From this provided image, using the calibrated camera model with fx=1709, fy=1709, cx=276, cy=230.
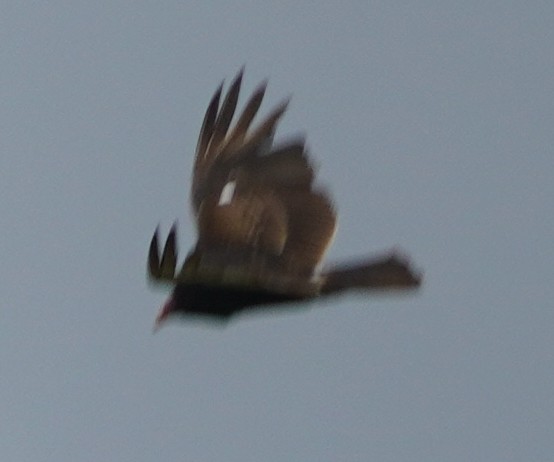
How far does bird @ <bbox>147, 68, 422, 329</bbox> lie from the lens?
12.1 meters

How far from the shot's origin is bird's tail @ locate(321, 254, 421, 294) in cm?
1241

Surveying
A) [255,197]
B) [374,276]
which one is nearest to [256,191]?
[255,197]

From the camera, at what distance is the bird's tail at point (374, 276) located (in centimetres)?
1241

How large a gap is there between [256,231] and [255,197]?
498 mm

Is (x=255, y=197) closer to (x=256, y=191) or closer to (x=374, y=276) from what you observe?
(x=256, y=191)

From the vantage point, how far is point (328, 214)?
13000 mm

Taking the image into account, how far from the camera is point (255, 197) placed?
1327 cm

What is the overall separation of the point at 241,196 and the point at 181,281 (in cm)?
187

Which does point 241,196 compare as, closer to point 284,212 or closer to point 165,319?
point 284,212

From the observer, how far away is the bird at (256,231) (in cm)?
1211

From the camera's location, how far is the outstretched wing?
41.2ft

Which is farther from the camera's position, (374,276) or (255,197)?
(255,197)

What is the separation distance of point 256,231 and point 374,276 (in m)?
0.99

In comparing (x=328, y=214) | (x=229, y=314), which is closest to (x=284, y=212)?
(x=328, y=214)
